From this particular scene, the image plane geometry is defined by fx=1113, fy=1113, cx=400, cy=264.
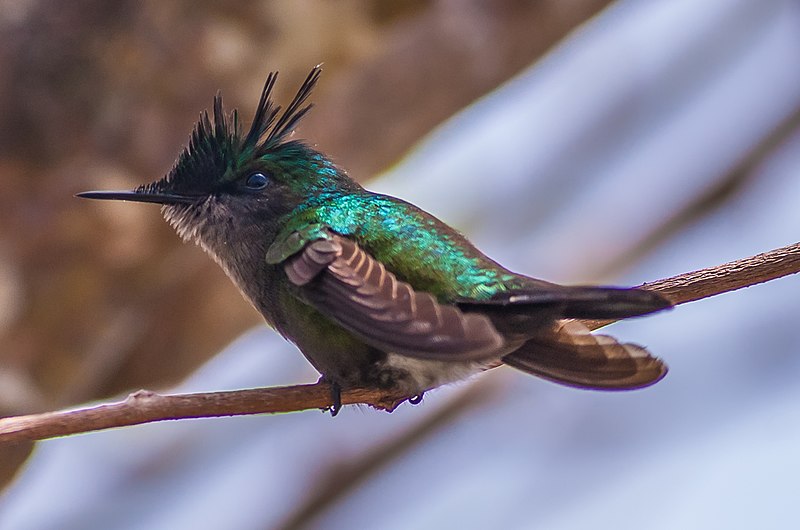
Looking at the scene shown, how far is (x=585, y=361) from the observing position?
115 inches

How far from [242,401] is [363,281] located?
0.49 meters

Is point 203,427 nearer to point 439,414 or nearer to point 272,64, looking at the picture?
point 439,414

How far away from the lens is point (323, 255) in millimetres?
2910

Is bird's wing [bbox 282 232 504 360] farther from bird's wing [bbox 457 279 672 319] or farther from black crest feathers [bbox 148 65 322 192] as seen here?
black crest feathers [bbox 148 65 322 192]

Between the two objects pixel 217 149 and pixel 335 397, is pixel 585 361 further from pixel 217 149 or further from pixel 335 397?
pixel 217 149

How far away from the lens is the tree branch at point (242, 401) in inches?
90.4

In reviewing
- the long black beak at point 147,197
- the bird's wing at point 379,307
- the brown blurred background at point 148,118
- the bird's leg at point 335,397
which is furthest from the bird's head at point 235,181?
the brown blurred background at point 148,118

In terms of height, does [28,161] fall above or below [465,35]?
below

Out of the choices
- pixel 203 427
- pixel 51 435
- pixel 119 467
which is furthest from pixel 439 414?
pixel 51 435

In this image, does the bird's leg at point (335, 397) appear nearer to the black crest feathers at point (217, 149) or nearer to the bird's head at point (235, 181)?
the bird's head at point (235, 181)

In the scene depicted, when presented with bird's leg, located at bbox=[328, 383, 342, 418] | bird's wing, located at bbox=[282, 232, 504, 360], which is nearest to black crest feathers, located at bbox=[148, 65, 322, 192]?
bird's wing, located at bbox=[282, 232, 504, 360]

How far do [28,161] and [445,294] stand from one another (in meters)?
2.08

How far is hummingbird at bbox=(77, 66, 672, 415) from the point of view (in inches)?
104

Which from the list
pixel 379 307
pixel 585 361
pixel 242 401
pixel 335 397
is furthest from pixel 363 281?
pixel 585 361
